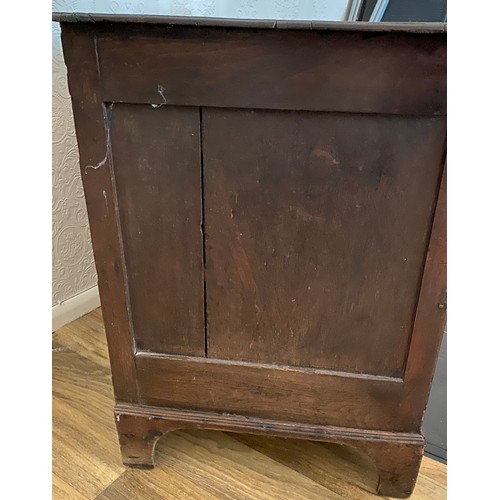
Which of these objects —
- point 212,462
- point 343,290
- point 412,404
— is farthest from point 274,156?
point 212,462

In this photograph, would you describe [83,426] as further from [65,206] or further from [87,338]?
[65,206]

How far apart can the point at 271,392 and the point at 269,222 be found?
0.33 meters

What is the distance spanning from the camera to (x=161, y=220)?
78cm

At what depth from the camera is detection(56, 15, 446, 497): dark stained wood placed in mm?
651

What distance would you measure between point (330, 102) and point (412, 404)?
1.74 feet

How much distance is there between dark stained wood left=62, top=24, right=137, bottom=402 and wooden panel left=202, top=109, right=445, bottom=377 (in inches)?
5.8

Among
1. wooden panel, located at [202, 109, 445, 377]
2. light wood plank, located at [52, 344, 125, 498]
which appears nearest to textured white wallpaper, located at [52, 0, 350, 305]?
light wood plank, located at [52, 344, 125, 498]

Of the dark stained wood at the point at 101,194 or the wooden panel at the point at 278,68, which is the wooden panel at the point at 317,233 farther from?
the dark stained wood at the point at 101,194

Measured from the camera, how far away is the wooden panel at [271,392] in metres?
0.88

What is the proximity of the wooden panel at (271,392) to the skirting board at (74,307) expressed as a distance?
1.83ft

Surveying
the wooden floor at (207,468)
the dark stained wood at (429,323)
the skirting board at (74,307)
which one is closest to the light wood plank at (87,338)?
the skirting board at (74,307)

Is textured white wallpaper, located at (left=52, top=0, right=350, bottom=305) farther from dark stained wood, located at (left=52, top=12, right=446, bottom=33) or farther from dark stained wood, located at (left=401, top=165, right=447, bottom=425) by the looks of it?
dark stained wood, located at (left=401, top=165, right=447, bottom=425)

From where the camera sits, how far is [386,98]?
0.65m
